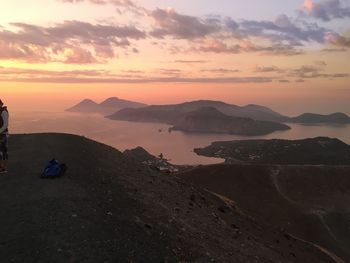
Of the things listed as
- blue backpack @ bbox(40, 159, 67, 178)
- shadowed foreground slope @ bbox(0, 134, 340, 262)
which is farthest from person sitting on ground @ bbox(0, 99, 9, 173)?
blue backpack @ bbox(40, 159, 67, 178)

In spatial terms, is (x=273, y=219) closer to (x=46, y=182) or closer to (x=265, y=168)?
(x=265, y=168)

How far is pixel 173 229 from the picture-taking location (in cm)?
1773

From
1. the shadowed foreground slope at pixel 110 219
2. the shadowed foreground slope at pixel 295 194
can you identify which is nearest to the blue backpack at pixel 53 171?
the shadowed foreground slope at pixel 110 219

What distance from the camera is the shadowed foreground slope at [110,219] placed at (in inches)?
535

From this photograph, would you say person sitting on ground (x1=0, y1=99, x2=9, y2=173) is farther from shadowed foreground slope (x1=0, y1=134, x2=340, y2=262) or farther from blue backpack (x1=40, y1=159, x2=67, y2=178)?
blue backpack (x1=40, y1=159, x2=67, y2=178)

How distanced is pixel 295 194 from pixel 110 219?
178 ft

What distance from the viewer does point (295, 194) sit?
Result: 6575 cm

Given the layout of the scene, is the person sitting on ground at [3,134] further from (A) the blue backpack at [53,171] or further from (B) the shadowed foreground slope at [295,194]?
(B) the shadowed foreground slope at [295,194]

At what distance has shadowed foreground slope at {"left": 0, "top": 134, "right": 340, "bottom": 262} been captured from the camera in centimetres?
1360

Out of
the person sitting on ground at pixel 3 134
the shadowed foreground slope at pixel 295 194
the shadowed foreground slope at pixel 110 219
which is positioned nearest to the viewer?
the shadowed foreground slope at pixel 110 219

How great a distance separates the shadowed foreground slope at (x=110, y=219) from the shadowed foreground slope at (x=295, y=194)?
76.5ft

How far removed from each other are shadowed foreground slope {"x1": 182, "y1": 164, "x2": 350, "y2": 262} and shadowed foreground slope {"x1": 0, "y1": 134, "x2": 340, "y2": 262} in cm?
2332

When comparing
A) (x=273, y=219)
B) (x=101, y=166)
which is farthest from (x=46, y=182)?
(x=273, y=219)

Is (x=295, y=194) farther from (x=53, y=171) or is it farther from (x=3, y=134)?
(x=3, y=134)
